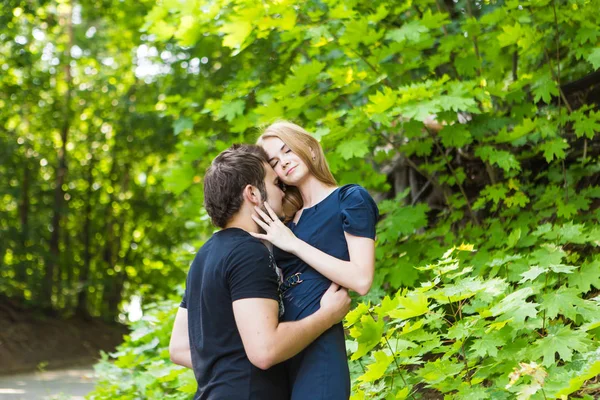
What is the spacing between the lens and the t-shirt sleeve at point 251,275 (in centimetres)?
243

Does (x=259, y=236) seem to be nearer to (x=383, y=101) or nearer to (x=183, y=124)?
(x=383, y=101)

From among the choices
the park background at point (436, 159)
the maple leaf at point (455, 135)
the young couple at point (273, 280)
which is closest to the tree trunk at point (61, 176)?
the park background at point (436, 159)

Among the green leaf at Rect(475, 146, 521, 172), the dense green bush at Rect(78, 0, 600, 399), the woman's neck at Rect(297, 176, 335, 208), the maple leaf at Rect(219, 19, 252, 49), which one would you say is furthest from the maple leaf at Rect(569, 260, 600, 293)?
the maple leaf at Rect(219, 19, 252, 49)

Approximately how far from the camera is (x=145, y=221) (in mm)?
23531

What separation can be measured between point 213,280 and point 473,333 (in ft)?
5.25

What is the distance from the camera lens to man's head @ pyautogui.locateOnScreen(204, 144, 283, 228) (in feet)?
8.81

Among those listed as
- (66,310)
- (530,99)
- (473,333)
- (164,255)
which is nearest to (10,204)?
(66,310)

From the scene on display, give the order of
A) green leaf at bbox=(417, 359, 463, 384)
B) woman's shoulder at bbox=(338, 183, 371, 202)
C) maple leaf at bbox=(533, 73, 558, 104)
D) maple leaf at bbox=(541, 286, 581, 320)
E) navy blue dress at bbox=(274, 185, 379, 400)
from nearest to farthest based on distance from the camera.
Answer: navy blue dress at bbox=(274, 185, 379, 400) → woman's shoulder at bbox=(338, 183, 371, 202) → green leaf at bbox=(417, 359, 463, 384) → maple leaf at bbox=(541, 286, 581, 320) → maple leaf at bbox=(533, 73, 558, 104)

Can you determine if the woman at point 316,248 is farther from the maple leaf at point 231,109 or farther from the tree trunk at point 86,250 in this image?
the tree trunk at point 86,250

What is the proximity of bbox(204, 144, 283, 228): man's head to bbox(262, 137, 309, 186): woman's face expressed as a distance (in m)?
0.25

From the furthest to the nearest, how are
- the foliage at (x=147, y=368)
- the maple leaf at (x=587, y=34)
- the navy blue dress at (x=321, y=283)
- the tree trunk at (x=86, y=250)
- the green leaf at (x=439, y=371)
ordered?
the tree trunk at (x=86, y=250) → the foliage at (x=147, y=368) → the maple leaf at (x=587, y=34) → the green leaf at (x=439, y=371) → the navy blue dress at (x=321, y=283)

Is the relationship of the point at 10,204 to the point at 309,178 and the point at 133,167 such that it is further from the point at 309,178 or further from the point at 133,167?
the point at 309,178

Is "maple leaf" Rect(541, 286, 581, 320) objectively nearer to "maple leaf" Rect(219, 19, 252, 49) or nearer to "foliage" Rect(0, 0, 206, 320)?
"maple leaf" Rect(219, 19, 252, 49)

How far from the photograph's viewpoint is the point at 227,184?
2684mm
